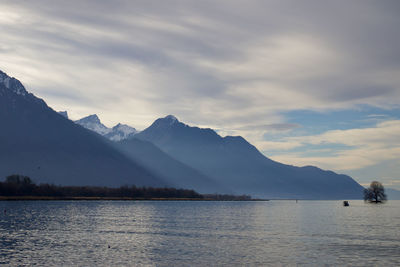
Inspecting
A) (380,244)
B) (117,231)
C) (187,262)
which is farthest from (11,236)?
(380,244)

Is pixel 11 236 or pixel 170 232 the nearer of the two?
pixel 11 236

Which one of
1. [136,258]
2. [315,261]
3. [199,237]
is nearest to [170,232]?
[199,237]

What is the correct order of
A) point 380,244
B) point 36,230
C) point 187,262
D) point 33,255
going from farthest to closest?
Result: point 36,230 → point 380,244 → point 33,255 → point 187,262

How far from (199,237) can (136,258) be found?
29.9m

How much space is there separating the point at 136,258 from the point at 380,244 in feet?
172

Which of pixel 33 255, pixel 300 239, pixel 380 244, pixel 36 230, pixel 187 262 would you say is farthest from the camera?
pixel 36 230

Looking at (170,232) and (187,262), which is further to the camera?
(170,232)

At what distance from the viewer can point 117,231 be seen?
356 ft

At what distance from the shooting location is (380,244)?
89.4m

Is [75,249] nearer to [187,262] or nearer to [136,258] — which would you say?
[136,258]

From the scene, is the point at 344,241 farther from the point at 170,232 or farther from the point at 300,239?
the point at 170,232

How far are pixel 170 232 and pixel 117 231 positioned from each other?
13.6m

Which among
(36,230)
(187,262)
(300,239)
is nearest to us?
(187,262)

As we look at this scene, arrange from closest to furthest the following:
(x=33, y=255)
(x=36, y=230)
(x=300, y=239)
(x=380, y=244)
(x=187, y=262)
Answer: (x=187, y=262) < (x=33, y=255) < (x=380, y=244) < (x=300, y=239) < (x=36, y=230)
